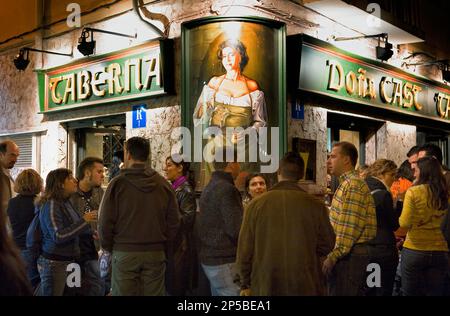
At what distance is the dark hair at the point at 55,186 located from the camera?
17.6 ft

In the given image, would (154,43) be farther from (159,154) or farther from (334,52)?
(334,52)

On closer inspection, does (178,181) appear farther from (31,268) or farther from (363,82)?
(363,82)

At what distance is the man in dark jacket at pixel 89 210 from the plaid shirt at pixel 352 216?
7.91 ft

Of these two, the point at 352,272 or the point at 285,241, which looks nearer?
the point at 285,241

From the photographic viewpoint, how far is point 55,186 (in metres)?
5.39

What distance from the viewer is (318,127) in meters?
8.04

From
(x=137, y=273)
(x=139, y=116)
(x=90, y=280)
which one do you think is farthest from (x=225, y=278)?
(x=139, y=116)

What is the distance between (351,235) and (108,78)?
500cm

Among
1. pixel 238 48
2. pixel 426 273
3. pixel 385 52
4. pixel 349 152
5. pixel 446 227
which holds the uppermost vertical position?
pixel 385 52

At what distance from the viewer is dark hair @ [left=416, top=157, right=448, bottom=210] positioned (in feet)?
17.6

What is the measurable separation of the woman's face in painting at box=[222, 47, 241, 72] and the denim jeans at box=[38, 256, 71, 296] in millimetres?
3156

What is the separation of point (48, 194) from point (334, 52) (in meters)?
4.68
